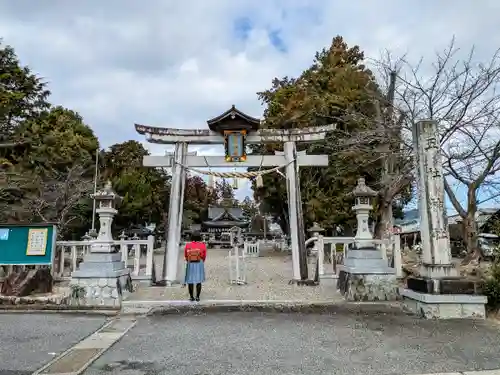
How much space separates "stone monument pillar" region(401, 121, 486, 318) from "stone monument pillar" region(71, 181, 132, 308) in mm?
5999

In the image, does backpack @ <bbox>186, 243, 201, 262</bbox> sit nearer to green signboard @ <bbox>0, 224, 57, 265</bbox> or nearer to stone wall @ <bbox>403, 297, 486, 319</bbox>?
green signboard @ <bbox>0, 224, 57, 265</bbox>

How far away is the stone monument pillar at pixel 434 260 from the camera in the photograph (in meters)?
7.17

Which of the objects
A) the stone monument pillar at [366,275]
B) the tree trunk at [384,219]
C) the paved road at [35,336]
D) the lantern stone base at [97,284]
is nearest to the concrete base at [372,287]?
the stone monument pillar at [366,275]

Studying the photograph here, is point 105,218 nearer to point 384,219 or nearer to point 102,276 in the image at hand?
point 102,276

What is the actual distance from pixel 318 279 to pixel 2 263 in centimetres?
802

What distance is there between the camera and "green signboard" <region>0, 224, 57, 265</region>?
→ 9.70 meters

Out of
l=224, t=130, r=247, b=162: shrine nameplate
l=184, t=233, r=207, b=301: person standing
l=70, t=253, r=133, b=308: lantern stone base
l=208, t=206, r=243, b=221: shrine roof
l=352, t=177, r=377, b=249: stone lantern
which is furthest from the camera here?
l=208, t=206, r=243, b=221: shrine roof

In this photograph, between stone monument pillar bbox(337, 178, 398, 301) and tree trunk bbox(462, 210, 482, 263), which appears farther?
tree trunk bbox(462, 210, 482, 263)

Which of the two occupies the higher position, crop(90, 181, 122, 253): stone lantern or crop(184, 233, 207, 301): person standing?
crop(90, 181, 122, 253): stone lantern

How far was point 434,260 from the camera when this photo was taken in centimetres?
748

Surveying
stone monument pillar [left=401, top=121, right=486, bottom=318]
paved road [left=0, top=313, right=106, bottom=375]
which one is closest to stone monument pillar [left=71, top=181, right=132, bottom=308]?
paved road [left=0, top=313, right=106, bottom=375]

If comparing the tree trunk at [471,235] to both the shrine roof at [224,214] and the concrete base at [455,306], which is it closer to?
the concrete base at [455,306]

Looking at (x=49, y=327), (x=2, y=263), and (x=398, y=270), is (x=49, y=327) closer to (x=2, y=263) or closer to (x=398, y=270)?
(x=2, y=263)

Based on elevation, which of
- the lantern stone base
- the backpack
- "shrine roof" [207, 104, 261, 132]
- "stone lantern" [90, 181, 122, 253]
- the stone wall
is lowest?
the stone wall
